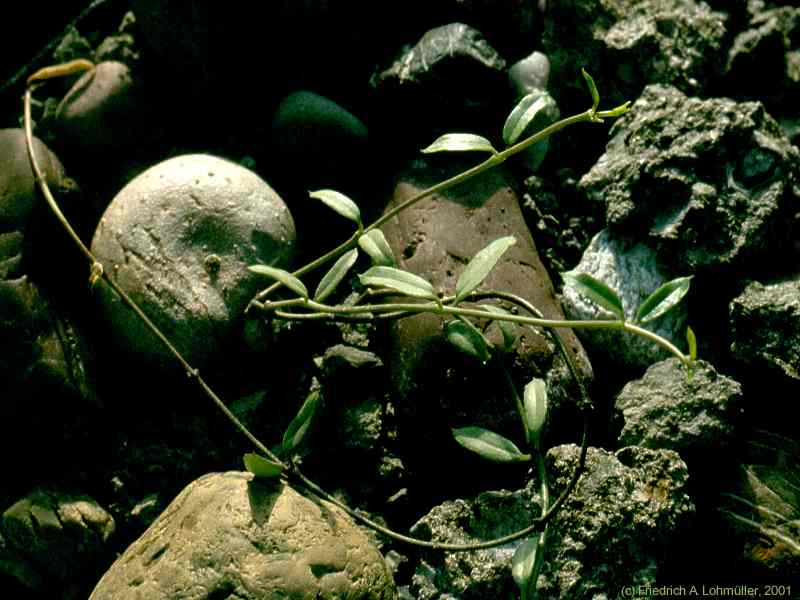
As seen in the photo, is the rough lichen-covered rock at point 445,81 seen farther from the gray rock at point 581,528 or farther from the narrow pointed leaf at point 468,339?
the gray rock at point 581,528

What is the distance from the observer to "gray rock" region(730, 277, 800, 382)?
7.76 ft

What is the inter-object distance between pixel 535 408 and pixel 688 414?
0.47 meters

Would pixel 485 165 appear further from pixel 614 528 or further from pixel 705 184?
pixel 614 528

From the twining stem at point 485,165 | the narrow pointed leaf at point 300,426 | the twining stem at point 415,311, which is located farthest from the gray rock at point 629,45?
the narrow pointed leaf at point 300,426

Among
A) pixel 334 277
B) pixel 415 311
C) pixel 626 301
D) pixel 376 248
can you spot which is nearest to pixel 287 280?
pixel 334 277

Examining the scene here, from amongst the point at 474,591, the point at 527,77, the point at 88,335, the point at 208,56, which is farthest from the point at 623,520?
the point at 208,56

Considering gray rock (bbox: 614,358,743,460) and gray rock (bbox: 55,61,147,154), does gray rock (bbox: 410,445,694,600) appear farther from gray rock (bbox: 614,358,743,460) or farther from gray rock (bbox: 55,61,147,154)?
gray rock (bbox: 55,61,147,154)

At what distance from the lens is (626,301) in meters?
2.60

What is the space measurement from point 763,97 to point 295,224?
1798mm

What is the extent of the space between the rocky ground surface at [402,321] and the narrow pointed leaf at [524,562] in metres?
0.12

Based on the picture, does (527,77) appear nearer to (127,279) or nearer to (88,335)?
(127,279)

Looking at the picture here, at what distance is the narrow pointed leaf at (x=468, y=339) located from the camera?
2258mm

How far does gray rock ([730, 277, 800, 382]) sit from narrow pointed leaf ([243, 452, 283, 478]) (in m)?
1.42

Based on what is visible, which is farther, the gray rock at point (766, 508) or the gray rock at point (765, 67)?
the gray rock at point (765, 67)
